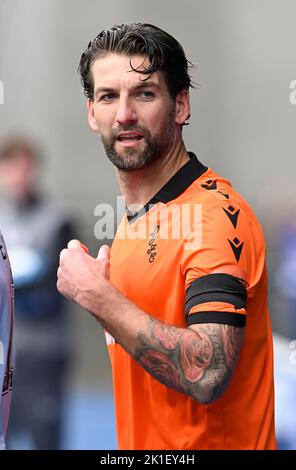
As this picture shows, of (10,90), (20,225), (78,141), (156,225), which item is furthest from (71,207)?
(156,225)

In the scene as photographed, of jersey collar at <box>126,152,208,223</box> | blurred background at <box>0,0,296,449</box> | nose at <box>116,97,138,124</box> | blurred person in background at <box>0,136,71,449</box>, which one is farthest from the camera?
blurred background at <box>0,0,296,449</box>

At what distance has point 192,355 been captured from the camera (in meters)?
2.52

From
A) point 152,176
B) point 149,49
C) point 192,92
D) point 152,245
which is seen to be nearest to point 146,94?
point 149,49

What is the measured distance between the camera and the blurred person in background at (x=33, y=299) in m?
5.92

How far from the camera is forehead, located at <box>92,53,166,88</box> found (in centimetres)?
282

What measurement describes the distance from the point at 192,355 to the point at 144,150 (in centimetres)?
64

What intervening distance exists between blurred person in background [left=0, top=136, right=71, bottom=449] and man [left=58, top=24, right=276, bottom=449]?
9.55ft

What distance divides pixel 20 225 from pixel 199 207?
339cm

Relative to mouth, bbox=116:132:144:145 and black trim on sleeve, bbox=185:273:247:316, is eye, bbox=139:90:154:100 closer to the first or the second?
mouth, bbox=116:132:144:145

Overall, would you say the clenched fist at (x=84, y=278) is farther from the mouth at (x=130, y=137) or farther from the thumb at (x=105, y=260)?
the mouth at (x=130, y=137)

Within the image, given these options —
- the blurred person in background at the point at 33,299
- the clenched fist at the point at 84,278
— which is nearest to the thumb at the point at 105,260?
the clenched fist at the point at 84,278

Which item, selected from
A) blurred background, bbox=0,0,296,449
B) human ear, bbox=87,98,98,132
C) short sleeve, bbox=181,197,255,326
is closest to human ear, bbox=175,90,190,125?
human ear, bbox=87,98,98,132

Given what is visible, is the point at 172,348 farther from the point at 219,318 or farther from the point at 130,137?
the point at 130,137

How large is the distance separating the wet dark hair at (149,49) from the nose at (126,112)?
10cm
